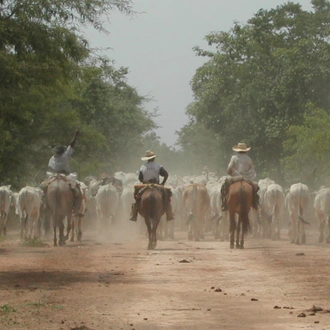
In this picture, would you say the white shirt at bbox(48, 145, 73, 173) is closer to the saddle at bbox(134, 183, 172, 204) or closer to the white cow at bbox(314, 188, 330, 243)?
the saddle at bbox(134, 183, 172, 204)

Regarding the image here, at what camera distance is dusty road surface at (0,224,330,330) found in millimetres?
10047

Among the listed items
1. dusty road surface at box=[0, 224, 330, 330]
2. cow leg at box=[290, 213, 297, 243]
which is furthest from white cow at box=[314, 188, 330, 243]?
dusty road surface at box=[0, 224, 330, 330]

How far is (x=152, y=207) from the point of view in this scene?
75.8ft

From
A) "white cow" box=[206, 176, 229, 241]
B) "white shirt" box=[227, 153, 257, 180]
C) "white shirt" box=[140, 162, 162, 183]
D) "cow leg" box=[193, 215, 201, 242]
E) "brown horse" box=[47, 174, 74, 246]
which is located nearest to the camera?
"white shirt" box=[140, 162, 162, 183]

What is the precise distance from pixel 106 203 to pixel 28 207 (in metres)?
4.08

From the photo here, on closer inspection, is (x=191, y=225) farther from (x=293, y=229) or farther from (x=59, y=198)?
(x=59, y=198)

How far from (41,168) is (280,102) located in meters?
13.8

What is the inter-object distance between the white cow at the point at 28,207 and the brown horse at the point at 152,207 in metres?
7.40

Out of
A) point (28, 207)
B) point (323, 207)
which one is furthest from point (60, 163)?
point (323, 207)

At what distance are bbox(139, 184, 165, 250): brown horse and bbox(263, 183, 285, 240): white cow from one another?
8273mm

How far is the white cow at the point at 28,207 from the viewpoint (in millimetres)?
29891

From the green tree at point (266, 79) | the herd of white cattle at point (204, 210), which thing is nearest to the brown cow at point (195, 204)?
Answer: the herd of white cattle at point (204, 210)

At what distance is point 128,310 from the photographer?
1085 centimetres

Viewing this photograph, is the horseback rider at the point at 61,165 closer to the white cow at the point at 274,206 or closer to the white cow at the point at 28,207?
the white cow at the point at 28,207
